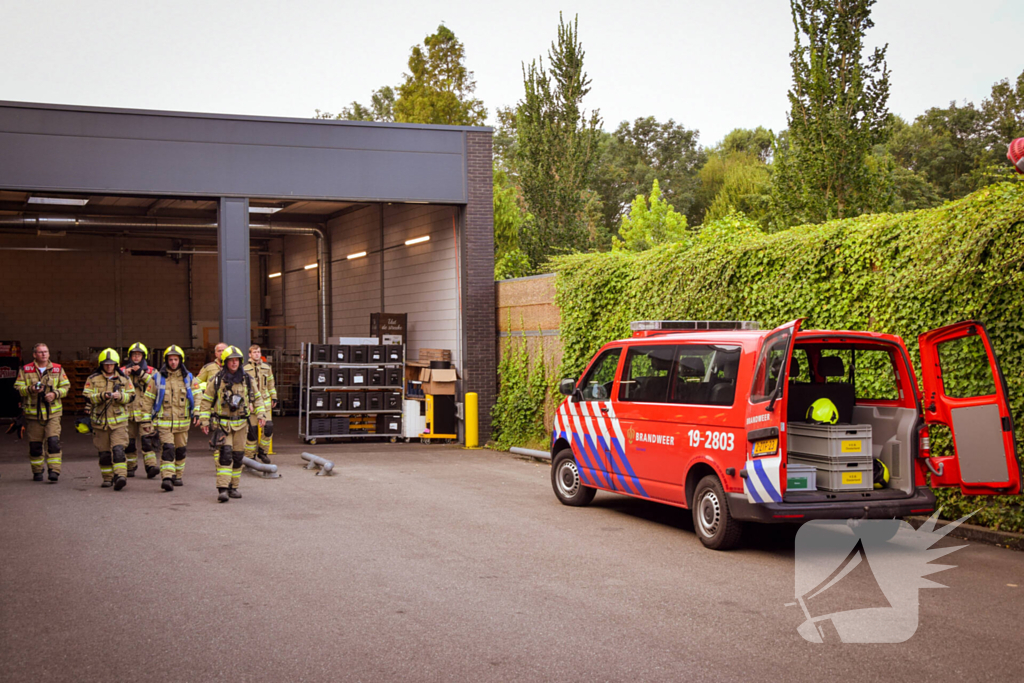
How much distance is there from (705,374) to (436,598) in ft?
11.8

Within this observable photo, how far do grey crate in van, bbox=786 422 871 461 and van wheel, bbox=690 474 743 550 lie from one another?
32.8 inches

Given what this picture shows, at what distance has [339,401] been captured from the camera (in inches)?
773

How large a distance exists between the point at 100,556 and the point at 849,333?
23.3 ft

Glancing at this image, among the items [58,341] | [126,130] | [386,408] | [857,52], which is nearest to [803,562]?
[386,408]

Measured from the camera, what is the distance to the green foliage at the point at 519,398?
58.9 feet

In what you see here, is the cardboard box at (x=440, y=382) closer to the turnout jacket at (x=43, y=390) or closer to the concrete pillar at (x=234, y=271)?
the concrete pillar at (x=234, y=271)

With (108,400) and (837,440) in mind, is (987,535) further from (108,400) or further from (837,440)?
(108,400)

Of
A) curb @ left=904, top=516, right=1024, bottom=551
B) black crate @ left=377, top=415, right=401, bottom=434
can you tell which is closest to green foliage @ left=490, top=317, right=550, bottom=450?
black crate @ left=377, top=415, right=401, bottom=434

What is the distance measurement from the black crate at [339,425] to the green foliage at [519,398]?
307 centimetres

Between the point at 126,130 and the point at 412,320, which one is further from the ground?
the point at 126,130

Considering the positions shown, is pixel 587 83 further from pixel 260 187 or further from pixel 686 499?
pixel 686 499

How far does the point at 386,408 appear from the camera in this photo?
65.2 ft

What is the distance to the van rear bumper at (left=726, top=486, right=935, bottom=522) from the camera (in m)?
8.16

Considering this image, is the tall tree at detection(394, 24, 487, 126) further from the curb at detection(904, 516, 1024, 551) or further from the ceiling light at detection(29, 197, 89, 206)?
the curb at detection(904, 516, 1024, 551)
